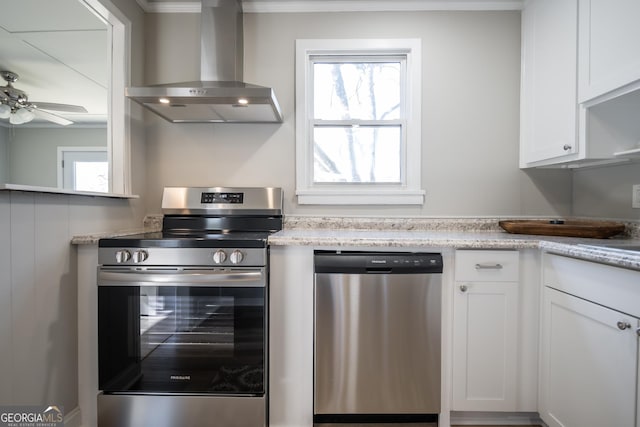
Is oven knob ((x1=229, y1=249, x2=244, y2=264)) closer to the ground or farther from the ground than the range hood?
closer to the ground

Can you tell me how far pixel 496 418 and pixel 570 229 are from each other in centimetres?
106

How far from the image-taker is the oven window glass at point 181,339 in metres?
1.40

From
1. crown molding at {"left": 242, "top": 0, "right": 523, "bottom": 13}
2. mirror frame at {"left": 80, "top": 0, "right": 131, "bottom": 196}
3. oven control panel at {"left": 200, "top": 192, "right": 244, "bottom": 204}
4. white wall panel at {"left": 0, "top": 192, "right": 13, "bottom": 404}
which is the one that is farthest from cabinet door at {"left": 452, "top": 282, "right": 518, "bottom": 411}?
mirror frame at {"left": 80, "top": 0, "right": 131, "bottom": 196}

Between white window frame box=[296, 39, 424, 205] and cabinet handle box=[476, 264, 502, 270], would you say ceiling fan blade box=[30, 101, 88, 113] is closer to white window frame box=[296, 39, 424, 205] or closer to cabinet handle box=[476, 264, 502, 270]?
white window frame box=[296, 39, 424, 205]

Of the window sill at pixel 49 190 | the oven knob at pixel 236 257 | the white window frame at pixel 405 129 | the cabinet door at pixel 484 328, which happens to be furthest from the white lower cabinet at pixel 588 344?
the window sill at pixel 49 190

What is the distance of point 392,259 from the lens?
1.44 meters

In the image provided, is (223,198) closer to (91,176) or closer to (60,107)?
(91,176)

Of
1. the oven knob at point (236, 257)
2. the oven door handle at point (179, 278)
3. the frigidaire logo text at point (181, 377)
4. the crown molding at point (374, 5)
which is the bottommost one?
the frigidaire logo text at point (181, 377)

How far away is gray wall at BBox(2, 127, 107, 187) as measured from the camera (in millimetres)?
1230

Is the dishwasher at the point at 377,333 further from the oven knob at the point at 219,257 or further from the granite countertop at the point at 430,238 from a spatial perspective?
the oven knob at the point at 219,257

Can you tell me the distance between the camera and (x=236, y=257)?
4.56 ft

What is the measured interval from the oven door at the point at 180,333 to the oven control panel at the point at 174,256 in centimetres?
4

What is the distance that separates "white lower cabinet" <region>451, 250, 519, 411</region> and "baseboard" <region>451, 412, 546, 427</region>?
0.14m

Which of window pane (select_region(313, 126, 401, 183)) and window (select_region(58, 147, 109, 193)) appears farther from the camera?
window pane (select_region(313, 126, 401, 183))
